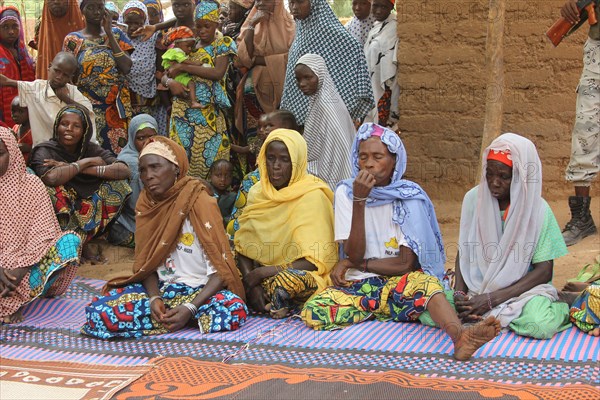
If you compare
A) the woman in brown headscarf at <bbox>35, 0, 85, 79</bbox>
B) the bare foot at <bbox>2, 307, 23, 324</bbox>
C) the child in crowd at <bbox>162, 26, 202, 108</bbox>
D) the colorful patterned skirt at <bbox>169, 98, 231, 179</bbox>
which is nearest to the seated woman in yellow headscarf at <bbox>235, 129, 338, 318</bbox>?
the bare foot at <bbox>2, 307, 23, 324</bbox>

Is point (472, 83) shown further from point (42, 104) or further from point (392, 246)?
point (42, 104)

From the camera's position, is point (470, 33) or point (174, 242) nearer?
point (174, 242)

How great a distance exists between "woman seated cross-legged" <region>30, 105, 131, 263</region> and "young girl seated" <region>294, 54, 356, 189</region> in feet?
4.72

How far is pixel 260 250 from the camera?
5.00 m

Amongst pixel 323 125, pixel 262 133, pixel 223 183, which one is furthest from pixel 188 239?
pixel 223 183

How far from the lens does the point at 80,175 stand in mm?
5957

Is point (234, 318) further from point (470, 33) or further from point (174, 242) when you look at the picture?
point (470, 33)

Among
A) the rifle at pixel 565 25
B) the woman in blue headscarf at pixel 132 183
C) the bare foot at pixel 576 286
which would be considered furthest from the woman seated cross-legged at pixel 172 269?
the rifle at pixel 565 25

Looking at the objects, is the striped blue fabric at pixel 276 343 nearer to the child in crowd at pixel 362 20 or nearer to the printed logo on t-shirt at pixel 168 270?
the printed logo on t-shirt at pixel 168 270

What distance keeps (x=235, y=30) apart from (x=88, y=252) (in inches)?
103

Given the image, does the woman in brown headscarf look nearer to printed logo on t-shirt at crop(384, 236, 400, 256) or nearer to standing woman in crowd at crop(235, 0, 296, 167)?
standing woman in crowd at crop(235, 0, 296, 167)

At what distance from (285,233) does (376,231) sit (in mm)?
618

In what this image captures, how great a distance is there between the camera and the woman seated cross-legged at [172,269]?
4438 millimetres

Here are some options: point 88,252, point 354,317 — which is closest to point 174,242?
point 354,317
